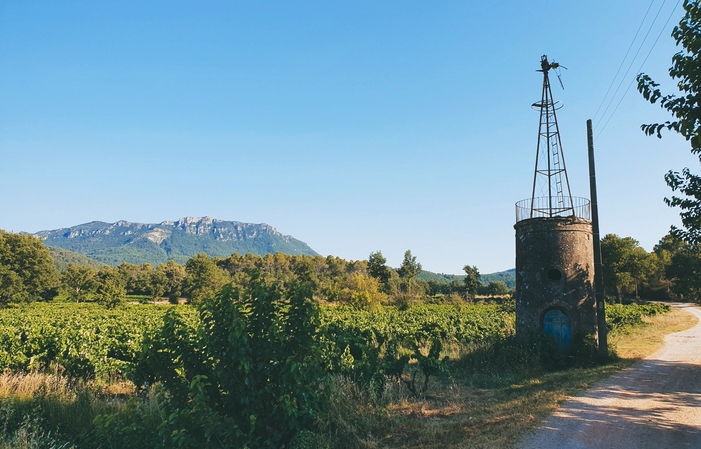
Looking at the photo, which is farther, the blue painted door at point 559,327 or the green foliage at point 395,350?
the blue painted door at point 559,327

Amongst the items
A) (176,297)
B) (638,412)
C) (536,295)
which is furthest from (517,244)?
(176,297)

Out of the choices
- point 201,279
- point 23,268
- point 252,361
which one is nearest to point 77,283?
point 23,268

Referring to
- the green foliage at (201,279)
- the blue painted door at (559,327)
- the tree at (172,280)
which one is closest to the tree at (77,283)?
the tree at (172,280)

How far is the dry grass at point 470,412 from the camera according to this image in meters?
7.60

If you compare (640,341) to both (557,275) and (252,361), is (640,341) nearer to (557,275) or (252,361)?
(557,275)

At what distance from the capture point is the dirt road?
7.26 m

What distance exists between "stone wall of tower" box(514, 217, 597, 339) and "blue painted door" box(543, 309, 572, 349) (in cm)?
14

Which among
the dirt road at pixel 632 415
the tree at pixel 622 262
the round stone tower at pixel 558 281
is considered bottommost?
the dirt road at pixel 632 415

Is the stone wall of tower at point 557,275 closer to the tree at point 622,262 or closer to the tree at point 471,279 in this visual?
the tree at point 622,262

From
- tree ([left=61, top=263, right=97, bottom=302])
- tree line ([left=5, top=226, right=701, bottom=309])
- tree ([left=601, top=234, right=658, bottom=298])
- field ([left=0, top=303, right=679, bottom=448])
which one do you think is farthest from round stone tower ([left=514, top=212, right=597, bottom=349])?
tree ([left=61, top=263, right=97, bottom=302])

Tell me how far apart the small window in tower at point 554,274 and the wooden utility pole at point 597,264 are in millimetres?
1191

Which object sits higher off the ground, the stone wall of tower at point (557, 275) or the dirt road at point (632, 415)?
the stone wall of tower at point (557, 275)

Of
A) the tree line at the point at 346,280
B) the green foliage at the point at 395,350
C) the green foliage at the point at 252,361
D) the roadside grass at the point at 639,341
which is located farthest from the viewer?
the tree line at the point at 346,280

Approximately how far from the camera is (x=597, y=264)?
1484 cm
